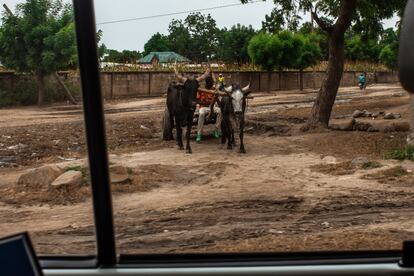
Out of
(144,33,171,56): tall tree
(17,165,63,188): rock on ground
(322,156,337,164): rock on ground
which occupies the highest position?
(144,33,171,56): tall tree

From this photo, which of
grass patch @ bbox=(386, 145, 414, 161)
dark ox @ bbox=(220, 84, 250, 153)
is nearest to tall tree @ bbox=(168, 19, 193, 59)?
grass patch @ bbox=(386, 145, 414, 161)

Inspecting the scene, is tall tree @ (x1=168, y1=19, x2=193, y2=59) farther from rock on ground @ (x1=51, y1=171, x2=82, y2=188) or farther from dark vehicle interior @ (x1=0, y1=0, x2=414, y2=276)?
rock on ground @ (x1=51, y1=171, x2=82, y2=188)

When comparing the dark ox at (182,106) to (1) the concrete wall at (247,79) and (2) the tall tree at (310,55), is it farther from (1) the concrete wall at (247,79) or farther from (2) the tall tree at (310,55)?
(2) the tall tree at (310,55)

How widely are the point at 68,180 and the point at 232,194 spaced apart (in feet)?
7.44

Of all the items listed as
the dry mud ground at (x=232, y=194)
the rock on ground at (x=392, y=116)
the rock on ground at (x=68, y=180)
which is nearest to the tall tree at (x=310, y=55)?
the dry mud ground at (x=232, y=194)

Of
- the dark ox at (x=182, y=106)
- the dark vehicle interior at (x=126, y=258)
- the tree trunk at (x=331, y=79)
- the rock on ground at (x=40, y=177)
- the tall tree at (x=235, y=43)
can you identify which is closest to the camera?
the dark vehicle interior at (x=126, y=258)

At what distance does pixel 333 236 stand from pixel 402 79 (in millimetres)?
3963

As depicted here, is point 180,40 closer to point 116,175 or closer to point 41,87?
point 116,175

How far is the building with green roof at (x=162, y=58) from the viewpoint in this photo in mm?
2126

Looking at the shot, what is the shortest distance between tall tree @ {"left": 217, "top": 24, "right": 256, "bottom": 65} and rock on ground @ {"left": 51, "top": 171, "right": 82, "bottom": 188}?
18.1ft

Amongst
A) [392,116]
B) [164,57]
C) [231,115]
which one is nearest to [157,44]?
[164,57]

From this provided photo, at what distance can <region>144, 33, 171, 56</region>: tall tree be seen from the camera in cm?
206

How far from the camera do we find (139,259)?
1.70 m

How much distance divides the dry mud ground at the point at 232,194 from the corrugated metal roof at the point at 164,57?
0.75 ft
